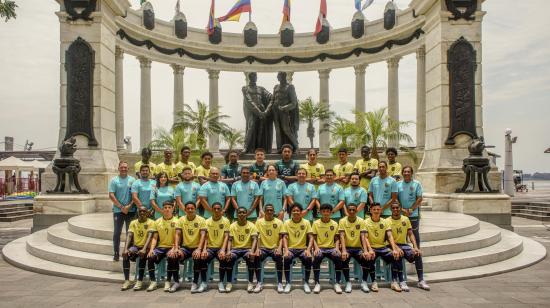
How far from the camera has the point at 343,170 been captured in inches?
451

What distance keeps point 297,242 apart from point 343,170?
277 centimetres

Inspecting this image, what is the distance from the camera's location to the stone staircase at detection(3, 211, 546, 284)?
416 inches

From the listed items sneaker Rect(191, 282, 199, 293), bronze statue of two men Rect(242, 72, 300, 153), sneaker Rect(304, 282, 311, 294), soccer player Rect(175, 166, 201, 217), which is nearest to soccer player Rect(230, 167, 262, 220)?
soccer player Rect(175, 166, 201, 217)

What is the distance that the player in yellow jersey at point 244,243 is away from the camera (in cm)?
912

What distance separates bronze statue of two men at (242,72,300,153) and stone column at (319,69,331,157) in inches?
823

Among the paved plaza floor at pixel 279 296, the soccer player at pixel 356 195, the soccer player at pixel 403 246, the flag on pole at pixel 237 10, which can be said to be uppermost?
the flag on pole at pixel 237 10

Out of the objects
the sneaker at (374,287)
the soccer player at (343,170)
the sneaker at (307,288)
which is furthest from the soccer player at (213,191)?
the sneaker at (374,287)

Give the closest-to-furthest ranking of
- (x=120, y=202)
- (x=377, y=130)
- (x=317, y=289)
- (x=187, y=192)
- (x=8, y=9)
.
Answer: (x=317, y=289) → (x=187, y=192) → (x=120, y=202) → (x=8, y=9) → (x=377, y=130)

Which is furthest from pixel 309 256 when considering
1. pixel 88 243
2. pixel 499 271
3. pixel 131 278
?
pixel 88 243

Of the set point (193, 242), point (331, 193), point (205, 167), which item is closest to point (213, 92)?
point (205, 167)

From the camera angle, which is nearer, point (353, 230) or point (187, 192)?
point (353, 230)

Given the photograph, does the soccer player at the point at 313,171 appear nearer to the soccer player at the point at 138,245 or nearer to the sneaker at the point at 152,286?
the soccer player at the point at 138,245

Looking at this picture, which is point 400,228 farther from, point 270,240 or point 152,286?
point 152,286

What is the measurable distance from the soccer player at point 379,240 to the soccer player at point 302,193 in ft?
4.12
